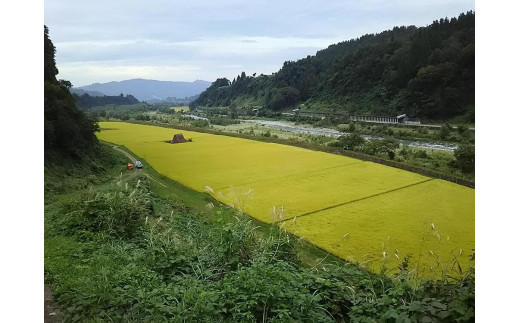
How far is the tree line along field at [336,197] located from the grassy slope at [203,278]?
0.34 meters

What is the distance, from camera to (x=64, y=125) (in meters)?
7.45

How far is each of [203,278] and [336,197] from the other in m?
2.40

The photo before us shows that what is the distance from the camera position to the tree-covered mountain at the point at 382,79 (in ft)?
14.1

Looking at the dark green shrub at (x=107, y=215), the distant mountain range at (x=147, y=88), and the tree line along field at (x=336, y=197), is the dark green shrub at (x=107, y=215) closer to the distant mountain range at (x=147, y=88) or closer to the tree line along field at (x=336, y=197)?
the tree line along field at (x=336, y=197)

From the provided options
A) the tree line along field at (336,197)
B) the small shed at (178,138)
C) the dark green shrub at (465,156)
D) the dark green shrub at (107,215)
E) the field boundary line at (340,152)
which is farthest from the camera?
the small shed at (178,138)

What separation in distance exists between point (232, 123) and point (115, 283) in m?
4.70

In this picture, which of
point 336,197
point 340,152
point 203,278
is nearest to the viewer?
point 203,278

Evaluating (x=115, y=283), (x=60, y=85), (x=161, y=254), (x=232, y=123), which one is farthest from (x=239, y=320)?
(x=60, y=85)

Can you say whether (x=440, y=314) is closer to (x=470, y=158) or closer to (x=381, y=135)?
(x=470, y=158)

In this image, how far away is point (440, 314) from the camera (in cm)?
231

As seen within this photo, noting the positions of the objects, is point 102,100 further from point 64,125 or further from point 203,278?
point 203,278

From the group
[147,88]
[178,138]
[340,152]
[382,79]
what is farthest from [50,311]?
[382,79]

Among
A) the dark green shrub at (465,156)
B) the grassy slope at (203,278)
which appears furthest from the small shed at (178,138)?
the dark green shrub at (465,156)

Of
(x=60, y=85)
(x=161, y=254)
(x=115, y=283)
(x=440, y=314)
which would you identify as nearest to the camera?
(x=440, y=314)
